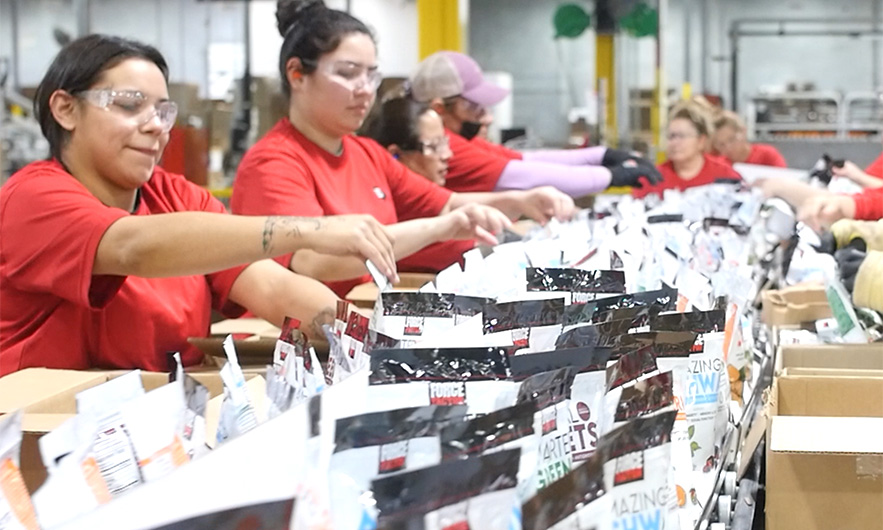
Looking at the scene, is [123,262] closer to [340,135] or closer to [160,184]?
[160,184]

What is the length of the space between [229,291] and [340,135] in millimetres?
661

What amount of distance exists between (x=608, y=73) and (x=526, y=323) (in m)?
11.0

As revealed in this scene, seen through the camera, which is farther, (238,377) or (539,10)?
(539,10)

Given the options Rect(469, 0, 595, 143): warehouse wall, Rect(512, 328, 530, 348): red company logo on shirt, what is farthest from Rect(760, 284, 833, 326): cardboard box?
Rect(469, 0, 595, 143): warehouse wall

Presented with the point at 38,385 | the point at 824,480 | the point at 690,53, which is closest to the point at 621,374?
the point at 824,480

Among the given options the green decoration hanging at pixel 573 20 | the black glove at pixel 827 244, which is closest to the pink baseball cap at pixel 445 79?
the black glove at pixel 827 244

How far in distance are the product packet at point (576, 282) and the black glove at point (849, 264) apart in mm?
860

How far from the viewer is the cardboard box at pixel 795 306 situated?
8.38 feet

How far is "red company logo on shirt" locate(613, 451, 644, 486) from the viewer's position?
3.20ft

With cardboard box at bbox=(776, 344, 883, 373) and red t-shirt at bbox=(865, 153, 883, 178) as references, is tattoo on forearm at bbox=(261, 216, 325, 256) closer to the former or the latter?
cardboard box at bbox=(776, 344, 883, 373)

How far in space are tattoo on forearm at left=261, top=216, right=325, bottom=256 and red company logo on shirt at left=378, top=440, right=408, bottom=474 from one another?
108 cm

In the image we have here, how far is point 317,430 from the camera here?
87 centimetres

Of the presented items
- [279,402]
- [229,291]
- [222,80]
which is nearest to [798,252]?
[229,291]

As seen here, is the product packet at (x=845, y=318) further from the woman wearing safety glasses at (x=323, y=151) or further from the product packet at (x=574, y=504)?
the product packet at (x=574, y=504)
